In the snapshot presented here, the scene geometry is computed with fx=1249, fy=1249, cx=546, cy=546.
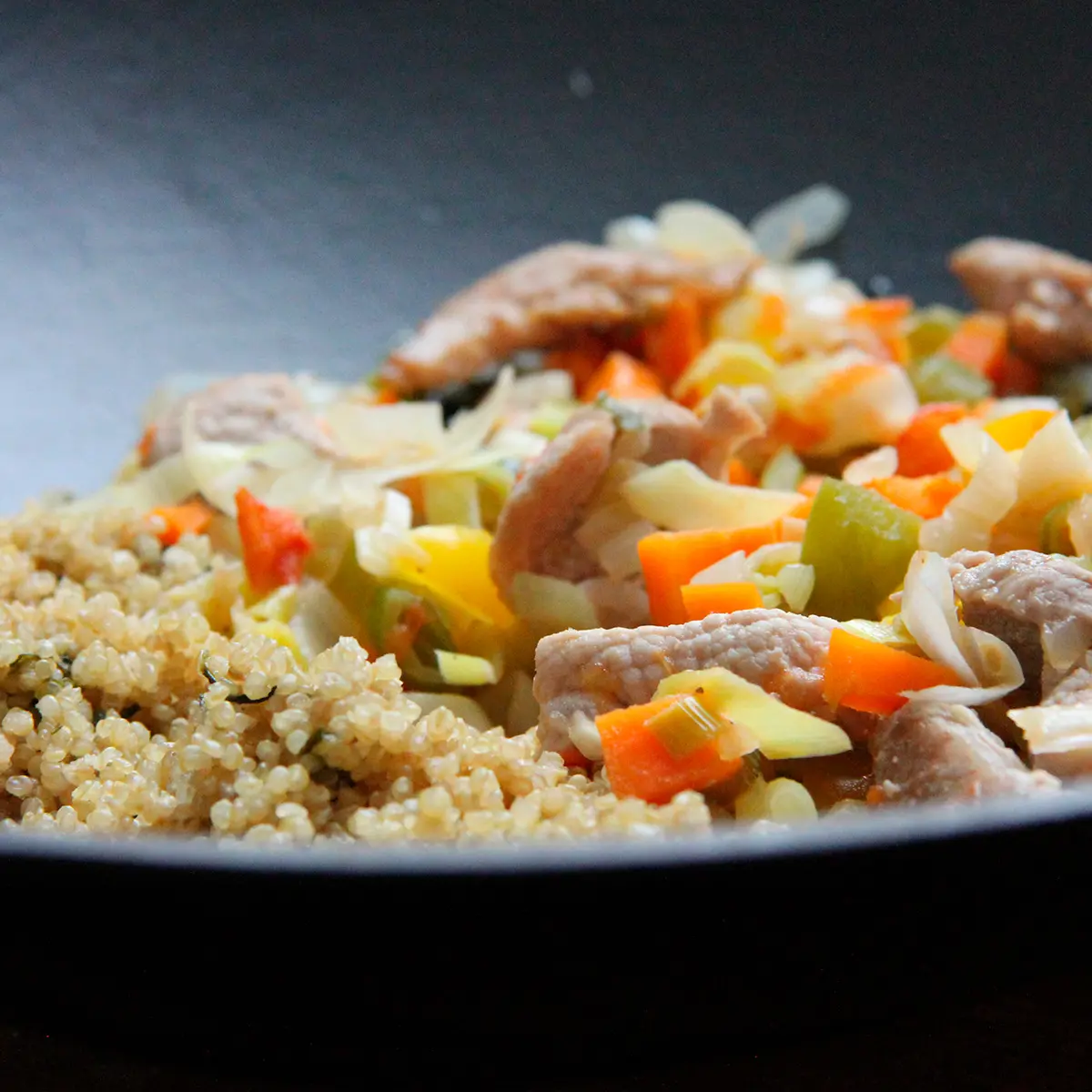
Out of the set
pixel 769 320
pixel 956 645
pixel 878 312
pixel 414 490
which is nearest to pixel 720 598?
pixel 956 645

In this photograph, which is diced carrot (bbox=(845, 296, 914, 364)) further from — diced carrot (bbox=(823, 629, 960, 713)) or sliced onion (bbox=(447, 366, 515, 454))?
diced carrot (bbox=(823, 629, 960, 713))

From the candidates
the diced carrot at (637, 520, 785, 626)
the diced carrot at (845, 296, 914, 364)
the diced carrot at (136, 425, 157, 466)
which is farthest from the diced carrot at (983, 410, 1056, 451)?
the diced carrot at (136, 425, 157, 466)

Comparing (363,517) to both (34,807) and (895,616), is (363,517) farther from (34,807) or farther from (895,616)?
(895,616)

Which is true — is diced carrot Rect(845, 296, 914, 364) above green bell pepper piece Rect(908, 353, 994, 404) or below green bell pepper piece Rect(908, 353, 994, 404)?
above

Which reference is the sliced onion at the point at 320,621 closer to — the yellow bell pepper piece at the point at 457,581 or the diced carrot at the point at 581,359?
the yellow bell pepper piece at the point at 457,581

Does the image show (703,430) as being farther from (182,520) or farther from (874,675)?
(182,520)

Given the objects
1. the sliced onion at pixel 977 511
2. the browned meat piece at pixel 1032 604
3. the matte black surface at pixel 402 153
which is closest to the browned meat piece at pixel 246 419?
the matte black surface at pixel 402 153
